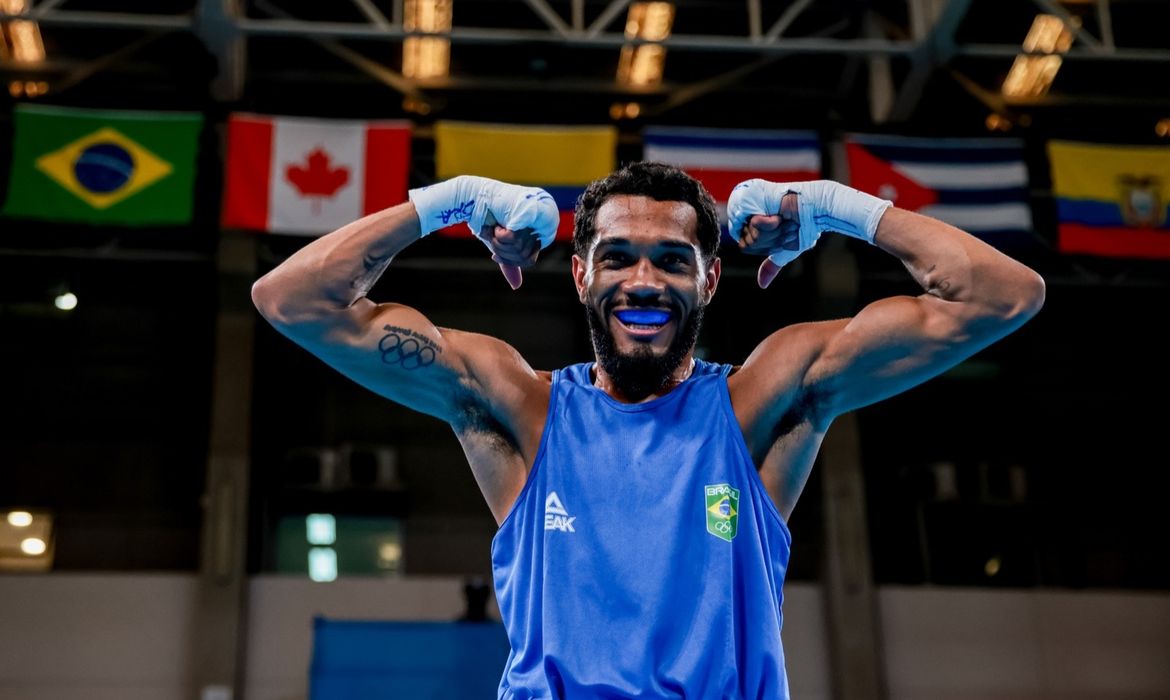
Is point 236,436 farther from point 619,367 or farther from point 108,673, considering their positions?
point 619,367

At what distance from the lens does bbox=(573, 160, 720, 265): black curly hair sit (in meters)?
2.71

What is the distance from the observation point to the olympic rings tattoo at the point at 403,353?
8.95 ft

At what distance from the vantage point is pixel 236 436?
36.8 ft

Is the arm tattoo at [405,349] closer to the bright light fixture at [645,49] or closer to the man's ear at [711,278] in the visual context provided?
the man's ear at [711,278]

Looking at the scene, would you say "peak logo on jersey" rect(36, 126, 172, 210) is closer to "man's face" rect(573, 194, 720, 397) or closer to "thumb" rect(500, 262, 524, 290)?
"thumb" rect(500, 262, 524, 290)

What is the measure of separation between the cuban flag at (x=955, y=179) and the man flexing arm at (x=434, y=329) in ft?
23.5

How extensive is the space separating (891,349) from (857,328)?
9cm

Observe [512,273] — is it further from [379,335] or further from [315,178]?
[315,178]

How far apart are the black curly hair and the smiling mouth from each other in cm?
21

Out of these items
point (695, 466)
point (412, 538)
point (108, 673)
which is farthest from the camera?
point (412, 538)

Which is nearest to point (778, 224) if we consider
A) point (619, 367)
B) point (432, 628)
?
point (619, 367)

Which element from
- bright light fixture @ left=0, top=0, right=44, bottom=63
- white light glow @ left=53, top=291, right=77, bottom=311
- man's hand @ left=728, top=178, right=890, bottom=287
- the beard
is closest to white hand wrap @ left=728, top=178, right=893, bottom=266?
man's hand @ left=728, top=178, right=890, bottom=287

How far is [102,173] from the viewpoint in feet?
30.7

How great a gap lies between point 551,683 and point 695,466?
530mm
